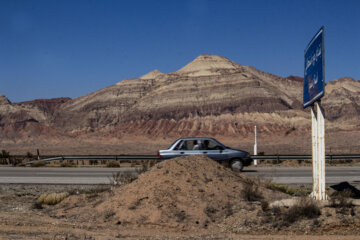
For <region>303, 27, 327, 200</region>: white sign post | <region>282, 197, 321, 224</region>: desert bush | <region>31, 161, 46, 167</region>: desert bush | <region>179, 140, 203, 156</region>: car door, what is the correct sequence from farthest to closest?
→ <region>31, 161, 46, 167</region>: desert bush < <region>179, 140, 203, 156</region>: car door < <region>303, 27, 327, 200</region>: white sign post < <region>282, 197, 321, 224</region>: desert bush

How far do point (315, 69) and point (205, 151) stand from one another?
916 cm

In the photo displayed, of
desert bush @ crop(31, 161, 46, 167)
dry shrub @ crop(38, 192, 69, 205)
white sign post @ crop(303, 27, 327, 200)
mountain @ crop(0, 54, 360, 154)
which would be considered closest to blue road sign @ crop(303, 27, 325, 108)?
white sign post @ crop(303, 27, 327, 200)

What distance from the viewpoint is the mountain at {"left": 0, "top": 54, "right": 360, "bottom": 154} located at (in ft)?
262

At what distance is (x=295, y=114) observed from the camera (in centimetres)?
8500

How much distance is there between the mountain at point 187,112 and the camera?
79.9 meters

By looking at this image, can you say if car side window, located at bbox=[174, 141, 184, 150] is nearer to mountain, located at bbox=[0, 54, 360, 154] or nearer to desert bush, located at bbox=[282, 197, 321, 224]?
desert bush, located at bbox=[282, 197, 321, 224]

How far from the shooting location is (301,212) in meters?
8.56

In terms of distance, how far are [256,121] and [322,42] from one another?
74.0m

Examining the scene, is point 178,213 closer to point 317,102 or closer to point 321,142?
point 321,142

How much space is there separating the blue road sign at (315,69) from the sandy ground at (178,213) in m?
2.62

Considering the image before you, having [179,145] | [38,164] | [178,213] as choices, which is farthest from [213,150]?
[38,164]

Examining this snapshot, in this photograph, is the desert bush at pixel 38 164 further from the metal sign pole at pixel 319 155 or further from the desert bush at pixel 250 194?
the metal sign pole at pixel 319 155

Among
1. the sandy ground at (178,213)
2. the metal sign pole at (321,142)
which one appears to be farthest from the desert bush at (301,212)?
the metal sign pole at (321,142)

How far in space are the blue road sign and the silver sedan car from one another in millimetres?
7903
